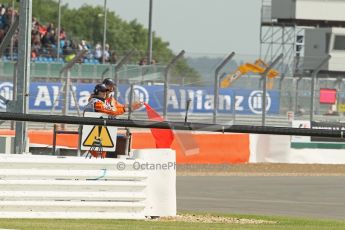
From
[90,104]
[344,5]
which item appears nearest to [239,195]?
[90,104]

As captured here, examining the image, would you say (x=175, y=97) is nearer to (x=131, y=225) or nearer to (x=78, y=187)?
(x=78, y=187)

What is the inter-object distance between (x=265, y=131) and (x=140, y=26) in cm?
12887

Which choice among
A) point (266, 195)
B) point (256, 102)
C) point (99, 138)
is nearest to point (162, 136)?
point (99, 138)

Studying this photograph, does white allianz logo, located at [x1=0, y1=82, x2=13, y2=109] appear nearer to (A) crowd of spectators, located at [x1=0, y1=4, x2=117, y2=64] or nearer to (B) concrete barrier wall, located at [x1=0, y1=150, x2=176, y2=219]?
(A) crowd of spectators, located at [x1=0, y1=4, x2=117, y2=64]

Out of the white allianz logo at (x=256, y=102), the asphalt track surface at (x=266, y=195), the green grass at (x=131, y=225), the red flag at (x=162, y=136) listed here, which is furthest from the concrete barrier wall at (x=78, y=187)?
the white allianz logo at (x=256, y=102)

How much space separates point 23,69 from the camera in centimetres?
1611

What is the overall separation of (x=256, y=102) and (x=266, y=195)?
41.5 feet

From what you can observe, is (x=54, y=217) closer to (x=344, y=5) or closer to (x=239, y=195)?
(x=239, y=195)

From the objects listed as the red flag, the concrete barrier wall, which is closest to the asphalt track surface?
the red flag

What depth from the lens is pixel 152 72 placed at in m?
34.4

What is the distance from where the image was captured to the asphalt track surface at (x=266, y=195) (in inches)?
715

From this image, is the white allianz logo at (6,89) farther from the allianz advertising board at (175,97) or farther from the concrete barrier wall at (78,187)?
the concrete barrier wall at (78,187)

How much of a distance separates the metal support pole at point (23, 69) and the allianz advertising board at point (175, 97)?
577 inches

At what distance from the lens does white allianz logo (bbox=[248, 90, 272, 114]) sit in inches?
1307
